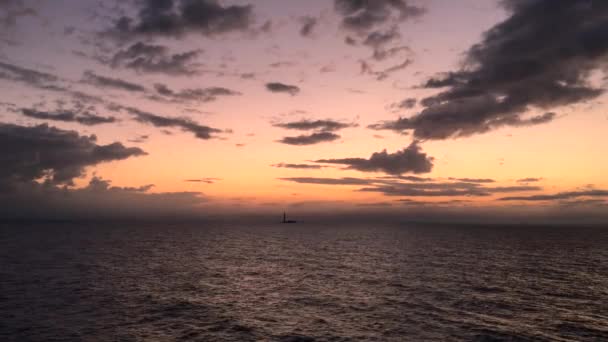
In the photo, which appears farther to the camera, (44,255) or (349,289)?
(44,255)

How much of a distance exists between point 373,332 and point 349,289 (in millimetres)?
18506

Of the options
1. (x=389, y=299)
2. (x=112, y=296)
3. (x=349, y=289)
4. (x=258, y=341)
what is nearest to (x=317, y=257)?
(x=349, y=289)

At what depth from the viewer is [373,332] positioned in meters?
34.4

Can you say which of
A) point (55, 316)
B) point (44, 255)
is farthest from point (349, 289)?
point (44, 255)

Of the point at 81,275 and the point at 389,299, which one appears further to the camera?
the point at 81,275

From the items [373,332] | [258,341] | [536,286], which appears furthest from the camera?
[536,286]

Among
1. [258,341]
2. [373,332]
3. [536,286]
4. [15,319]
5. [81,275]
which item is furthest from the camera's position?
[81,275]

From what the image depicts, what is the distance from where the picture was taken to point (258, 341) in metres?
32.1

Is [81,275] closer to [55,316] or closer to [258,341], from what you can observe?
[55,316]

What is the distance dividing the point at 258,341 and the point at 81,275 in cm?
4479

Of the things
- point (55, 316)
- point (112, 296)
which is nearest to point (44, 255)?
point (112, 296)

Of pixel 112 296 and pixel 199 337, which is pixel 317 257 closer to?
pixel 112 296

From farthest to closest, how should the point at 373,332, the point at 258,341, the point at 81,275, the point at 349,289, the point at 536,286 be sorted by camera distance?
the point at 81,275 → the point at 536,286 → the point at 349,289 → the point at 373,332 → the point at 258,341

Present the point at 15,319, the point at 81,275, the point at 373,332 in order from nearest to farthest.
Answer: the point at 373,332 < the point at 15,319 < the point at 81,275
